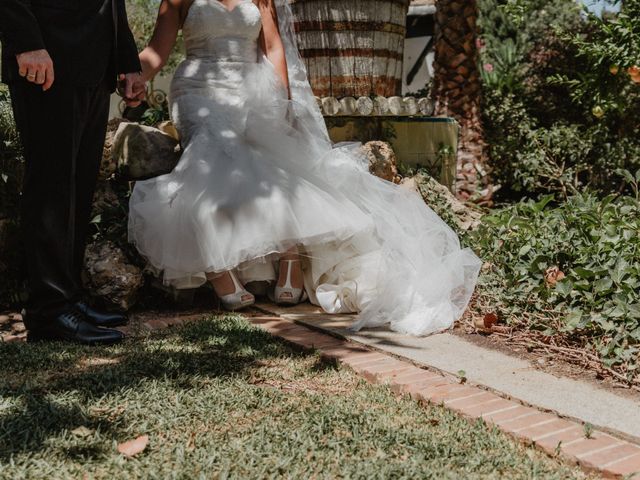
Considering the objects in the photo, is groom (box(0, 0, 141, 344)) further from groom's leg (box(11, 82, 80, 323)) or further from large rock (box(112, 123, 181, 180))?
large rock (box(112, 123, 181, 180))

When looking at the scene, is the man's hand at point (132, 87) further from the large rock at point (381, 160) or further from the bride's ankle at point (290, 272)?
the large rock at point (381, 160)

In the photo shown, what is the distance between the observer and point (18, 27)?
9.05ft

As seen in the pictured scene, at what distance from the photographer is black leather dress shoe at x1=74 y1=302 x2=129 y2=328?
3299mm

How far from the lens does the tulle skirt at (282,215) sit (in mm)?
3525

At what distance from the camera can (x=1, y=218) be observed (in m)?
3.68

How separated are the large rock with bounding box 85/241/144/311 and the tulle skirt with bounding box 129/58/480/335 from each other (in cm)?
17

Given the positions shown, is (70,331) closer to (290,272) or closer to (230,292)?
(230,292)

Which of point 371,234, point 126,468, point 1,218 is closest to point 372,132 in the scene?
point 371,234

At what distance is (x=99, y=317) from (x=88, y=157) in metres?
0.77

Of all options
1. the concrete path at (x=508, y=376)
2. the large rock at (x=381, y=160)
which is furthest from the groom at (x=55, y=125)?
the large rock at (x=381, y=160)

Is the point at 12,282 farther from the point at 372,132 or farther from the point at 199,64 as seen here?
the point at 372,132

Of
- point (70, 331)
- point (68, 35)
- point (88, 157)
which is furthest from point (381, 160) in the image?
point (70, 331)

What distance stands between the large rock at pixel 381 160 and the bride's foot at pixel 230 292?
1697 millimetres

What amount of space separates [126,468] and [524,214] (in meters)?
3.23
